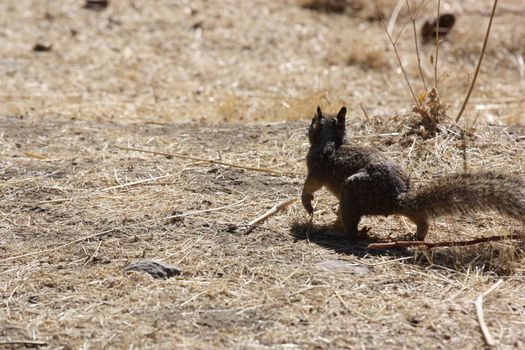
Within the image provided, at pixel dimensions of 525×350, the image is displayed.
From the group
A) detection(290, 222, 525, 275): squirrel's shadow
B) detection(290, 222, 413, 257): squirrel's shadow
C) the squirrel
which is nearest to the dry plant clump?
the squirrel

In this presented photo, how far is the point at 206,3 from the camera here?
46.8 ft

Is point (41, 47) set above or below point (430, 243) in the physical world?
below

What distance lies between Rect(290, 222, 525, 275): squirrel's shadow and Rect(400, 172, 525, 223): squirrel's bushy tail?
0.27 m

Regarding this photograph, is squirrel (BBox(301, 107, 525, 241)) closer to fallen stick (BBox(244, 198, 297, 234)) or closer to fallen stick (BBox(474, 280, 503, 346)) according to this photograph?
fallen stick (BBox(244, 198, 297, 234))

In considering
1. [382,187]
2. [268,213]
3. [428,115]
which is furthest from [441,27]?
[382,187]

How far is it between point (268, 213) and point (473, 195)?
58.6 inches

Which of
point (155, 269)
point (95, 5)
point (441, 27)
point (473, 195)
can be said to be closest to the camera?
point (155, 269)

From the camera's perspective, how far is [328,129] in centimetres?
616

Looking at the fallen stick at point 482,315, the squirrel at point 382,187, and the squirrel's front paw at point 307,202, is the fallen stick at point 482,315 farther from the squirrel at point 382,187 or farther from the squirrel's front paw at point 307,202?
the squirrel's front paw at point 307,202

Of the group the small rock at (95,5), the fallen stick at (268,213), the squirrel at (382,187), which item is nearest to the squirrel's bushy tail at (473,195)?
the squirrel at (382,187)

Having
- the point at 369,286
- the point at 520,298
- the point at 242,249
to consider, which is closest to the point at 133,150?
the point at 242,249

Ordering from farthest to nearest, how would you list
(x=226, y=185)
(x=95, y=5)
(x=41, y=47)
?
(x=95, y=5)
(x=41, y=47)
(x=226, y=185)

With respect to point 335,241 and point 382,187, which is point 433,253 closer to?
point 382,187

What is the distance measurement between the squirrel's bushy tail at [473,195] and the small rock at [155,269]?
1.58 metres
